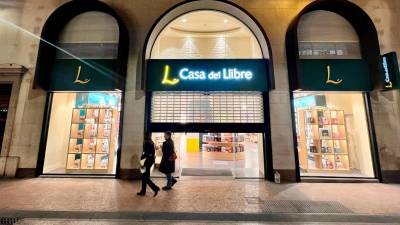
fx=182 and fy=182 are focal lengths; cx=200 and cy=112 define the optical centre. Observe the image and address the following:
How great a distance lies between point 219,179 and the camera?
6.05m

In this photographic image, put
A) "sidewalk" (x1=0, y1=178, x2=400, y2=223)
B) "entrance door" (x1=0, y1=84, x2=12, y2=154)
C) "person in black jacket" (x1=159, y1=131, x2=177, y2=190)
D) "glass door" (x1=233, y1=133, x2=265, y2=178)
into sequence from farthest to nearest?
"glass door" (x1=233, y1=133, x2=265, y2=178), "entrance door" (x1=0, y1=84, x2=12, y2=154), "person in black jacket" (x1=159, y1=131, x2=177, y2=190), "sidewalk" (x1=0, y1=178, x2=400, y2=223)

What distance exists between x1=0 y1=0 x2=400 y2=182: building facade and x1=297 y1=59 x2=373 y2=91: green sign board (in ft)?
0.11

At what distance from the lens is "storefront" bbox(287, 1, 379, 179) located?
6133mm

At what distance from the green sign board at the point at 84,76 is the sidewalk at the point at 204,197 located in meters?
3.06

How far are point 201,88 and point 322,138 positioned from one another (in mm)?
5166

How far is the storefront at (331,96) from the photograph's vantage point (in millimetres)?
6133

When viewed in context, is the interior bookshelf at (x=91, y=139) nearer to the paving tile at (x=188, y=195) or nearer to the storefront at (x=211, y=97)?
the paving tile at (x=188, y=195)

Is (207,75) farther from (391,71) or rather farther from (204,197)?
(391,71)

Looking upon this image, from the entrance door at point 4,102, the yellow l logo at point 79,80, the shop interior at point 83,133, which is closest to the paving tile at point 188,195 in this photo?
the shop interior at point 83,133

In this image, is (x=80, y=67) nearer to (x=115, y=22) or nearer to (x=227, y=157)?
(x=115, y=22)

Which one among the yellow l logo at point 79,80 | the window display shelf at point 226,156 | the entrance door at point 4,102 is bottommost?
the window display shelf at point 226,156

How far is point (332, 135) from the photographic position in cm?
712

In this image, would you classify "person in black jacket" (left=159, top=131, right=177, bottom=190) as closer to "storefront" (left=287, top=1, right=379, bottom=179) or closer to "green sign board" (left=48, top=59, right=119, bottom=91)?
"green sign board" (left=48, top=59, right=119, bottom=91)

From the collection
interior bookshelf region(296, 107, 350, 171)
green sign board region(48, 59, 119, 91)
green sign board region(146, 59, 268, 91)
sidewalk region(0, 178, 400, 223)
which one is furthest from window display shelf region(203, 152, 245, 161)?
green sign board region(48, 59, 119, 91)
